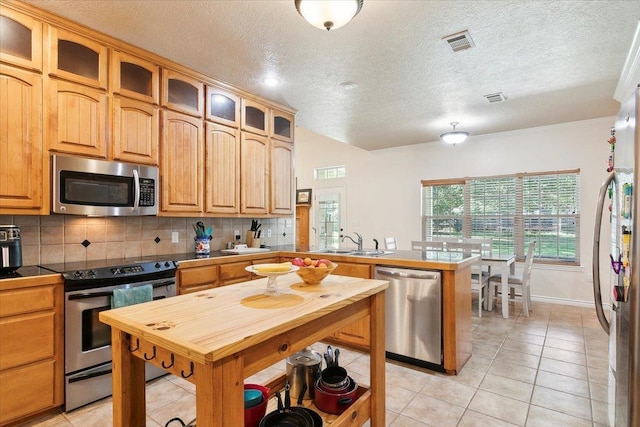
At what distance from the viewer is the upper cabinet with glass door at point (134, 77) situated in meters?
2.66

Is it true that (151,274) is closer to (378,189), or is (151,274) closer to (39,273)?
(39,273)

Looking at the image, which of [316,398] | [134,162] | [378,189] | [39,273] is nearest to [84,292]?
[39,273]

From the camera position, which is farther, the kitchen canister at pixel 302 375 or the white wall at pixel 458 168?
the white wall at pixel 458 168

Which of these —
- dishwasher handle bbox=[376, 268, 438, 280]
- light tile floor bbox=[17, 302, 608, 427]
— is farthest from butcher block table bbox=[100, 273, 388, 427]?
dishwasher handle bbox=[376, 268, 438, 280]

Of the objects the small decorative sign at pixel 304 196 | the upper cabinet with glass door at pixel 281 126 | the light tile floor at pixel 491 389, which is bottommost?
the light tile floor at pixel 491 389

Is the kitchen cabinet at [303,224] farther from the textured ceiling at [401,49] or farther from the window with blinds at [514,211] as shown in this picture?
the textured ceiling at [401,49]

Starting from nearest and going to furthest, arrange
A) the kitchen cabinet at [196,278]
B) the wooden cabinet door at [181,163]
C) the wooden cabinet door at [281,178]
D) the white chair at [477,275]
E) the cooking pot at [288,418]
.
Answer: the cooking pot at [288,418] < the kitchen cabinet at [196,278] < the wooden cabinet door at [181,163] < the wooden cabinet door at [281,178] < the white chair at [477,275]

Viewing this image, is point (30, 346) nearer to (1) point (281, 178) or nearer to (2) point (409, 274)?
(2) point (409, 274)

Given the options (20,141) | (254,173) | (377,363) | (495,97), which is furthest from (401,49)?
(20,141)

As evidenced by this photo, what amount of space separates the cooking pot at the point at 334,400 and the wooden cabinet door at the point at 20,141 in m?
2.27

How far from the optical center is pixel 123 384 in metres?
1.28

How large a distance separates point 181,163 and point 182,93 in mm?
687

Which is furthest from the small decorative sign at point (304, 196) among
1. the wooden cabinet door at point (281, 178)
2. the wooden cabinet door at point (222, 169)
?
the wooden cabinet door at point (222, 169)

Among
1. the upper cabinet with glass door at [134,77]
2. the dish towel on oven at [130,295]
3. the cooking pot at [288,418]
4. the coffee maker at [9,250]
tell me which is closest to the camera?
the cooking pot at [288,418]
